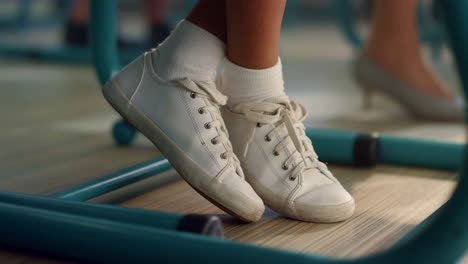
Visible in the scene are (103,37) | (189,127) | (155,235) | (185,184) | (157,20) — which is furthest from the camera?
(157,20)

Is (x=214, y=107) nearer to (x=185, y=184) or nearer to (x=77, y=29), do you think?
(x=185, y=184)

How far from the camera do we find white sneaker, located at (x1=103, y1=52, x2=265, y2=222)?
0.78 metres

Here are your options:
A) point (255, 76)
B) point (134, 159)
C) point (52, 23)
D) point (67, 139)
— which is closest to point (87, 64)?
point (67, 139)

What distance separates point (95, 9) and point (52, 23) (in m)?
5.10

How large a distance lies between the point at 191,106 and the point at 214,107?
31mm

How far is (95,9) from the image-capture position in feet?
3.83

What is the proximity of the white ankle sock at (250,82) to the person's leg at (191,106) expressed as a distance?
22 mm

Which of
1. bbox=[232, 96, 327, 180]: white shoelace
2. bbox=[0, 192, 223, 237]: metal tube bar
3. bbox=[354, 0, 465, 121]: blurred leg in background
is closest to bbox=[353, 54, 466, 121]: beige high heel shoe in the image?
bbox=[354, 0, 465, 121]: blurred leg in background

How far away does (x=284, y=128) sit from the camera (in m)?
0.84

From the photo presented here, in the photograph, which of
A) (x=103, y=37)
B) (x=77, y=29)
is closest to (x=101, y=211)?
(x=103, y=37)

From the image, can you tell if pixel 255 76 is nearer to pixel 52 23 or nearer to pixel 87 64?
pixel 87 64

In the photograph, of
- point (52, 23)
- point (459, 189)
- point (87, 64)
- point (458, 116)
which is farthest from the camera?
point (52, 23)

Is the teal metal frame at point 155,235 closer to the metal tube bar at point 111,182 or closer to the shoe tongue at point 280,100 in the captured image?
the metal tube bar at point 111,182

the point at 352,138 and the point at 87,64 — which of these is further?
the point at 87,64
